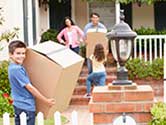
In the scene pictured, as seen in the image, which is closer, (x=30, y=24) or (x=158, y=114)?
(x=158, y=114)

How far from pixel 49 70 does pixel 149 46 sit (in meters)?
8.94

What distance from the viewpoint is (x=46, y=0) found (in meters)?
18.1

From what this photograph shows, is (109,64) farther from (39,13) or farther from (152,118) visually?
(152,118)

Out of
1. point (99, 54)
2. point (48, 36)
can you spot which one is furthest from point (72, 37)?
point (99, 54)

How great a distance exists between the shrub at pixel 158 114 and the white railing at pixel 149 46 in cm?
799

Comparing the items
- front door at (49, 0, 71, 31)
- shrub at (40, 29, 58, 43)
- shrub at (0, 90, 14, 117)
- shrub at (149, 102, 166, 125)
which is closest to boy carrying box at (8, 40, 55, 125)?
shrub at (149, 102, 166, 125)

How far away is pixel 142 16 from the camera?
1866 centimetres

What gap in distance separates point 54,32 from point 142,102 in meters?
11.9

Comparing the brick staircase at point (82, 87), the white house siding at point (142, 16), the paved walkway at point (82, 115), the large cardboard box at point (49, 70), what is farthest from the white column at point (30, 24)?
the large cardboard box at point (49, 70)

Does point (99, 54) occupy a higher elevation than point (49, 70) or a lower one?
lower

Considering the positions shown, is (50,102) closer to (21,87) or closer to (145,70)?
(21,87)

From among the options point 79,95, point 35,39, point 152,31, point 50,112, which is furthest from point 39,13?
point 50,112

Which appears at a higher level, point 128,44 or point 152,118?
point 128,44

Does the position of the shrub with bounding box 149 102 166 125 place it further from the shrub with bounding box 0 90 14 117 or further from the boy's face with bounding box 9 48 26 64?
the shrub with bounding box 0 90 14 117
